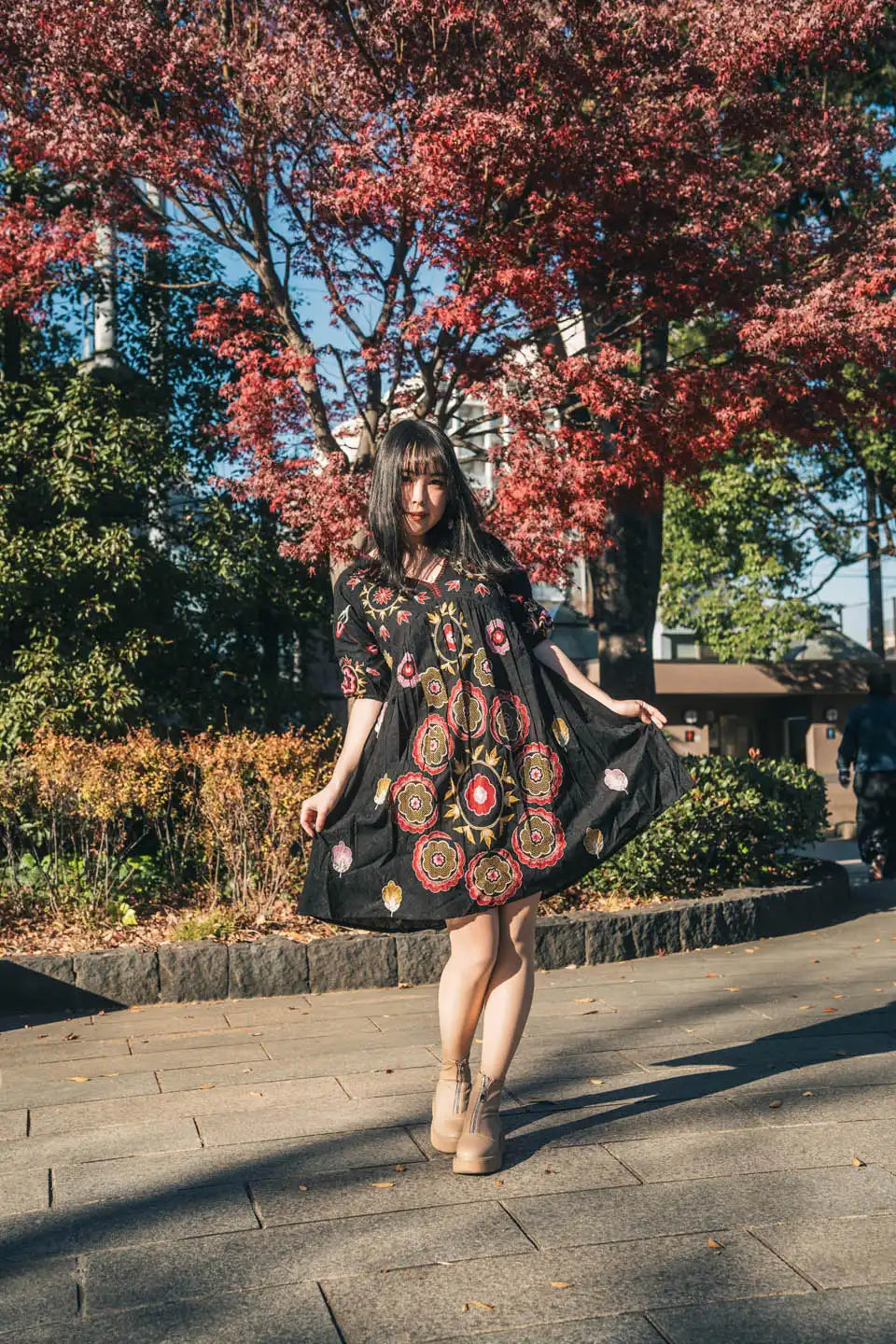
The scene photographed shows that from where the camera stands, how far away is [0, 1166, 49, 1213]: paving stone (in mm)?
3303

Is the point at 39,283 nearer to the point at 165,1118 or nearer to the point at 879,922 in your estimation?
the point at 165,1118

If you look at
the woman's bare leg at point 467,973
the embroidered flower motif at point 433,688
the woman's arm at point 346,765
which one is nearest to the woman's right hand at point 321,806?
the woman's arm at point 346,765

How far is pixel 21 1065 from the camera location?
4965 mm

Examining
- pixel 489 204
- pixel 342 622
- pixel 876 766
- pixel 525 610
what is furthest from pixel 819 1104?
pixel 876 766

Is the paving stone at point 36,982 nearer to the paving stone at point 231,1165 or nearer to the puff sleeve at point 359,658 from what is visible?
the paving stone at point 231,1165

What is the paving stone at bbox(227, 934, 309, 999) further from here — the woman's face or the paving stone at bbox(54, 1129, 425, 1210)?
the woman's face

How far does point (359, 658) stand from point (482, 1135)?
4.36 feet

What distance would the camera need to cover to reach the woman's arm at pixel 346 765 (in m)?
3.66

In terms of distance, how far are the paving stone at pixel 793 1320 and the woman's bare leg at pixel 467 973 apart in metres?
1.11

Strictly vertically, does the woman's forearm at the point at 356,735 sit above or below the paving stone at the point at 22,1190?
above

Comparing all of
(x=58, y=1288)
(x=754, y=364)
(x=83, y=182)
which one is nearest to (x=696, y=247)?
(x=754, y=364)

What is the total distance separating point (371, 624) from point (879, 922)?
5.66 meters

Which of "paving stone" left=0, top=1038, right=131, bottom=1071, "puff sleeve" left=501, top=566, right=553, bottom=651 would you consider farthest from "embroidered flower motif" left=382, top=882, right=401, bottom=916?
"paving stone" left=0, top=1038, right=131, bottom=1071

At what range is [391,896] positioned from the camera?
361 centimetres
